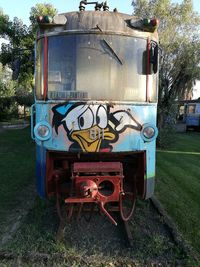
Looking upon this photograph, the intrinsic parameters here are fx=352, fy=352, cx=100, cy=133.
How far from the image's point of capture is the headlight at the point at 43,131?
17.4 ft

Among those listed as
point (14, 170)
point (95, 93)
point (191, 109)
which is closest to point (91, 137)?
→ point (95, 93)

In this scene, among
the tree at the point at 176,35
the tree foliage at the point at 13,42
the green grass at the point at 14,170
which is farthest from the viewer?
the tree foliage at the point at 13,42

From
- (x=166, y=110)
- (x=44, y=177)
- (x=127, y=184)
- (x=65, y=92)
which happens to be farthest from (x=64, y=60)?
(x=166, y=110)

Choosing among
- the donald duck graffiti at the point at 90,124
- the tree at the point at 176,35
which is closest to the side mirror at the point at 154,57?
the donald duck graffiti at the point at 90,124

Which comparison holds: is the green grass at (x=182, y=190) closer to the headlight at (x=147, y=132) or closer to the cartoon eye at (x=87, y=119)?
the headlight at (x=147, y=132)

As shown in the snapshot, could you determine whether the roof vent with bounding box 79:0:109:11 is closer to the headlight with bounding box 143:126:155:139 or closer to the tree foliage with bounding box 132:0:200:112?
the headlight with bounding box 143:126:155:139

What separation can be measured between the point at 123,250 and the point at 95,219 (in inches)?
48.0

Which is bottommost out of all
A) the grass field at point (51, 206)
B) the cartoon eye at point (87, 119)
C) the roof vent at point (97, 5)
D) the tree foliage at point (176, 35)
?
the grass field at point (51, 206)

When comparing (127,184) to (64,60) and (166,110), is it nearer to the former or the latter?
(64,60)

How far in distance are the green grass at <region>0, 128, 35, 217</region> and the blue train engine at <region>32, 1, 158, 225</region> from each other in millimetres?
1975

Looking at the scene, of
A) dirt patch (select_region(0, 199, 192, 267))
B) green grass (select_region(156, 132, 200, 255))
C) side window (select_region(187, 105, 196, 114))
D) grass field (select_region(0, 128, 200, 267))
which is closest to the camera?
dirt patch (select_region(0, 199, 192, 267))

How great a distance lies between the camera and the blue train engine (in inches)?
204

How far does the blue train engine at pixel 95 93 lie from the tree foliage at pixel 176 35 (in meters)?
13.2

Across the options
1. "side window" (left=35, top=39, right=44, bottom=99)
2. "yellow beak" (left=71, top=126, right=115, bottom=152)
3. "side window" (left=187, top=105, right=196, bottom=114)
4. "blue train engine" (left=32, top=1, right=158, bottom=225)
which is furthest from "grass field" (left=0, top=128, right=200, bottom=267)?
"side window" (left=187, top=105, right=196, bottom=114)
